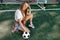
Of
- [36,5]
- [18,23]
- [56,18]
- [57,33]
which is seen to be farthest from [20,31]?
[36,5]

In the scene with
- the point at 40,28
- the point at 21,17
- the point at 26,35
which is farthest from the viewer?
the point at 40,28

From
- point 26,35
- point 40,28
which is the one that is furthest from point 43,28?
point 26,35

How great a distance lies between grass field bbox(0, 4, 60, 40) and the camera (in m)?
4.27

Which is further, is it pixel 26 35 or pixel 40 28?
pixel 40 28

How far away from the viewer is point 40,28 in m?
4.81

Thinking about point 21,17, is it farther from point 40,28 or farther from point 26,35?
point 40,28

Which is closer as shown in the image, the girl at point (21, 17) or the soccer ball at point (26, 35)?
the soccer ball at point (26, 35)

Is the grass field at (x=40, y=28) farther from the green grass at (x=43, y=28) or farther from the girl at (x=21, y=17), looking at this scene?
the girl at (x=21, y=17)

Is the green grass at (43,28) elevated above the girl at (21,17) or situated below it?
below

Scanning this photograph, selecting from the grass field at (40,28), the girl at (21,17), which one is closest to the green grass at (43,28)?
the grass field at (40,28)

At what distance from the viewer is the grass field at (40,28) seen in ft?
14.0

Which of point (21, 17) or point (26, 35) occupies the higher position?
point (21, 17)

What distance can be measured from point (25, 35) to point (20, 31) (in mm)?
343

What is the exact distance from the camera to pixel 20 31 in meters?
4.53
